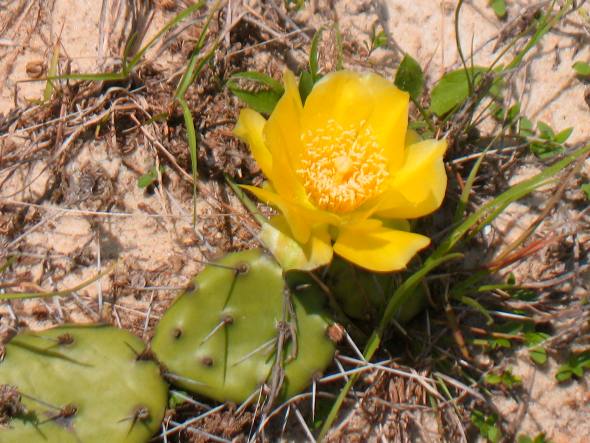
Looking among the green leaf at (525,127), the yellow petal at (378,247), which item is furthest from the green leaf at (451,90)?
the yellow petal at (378,247)

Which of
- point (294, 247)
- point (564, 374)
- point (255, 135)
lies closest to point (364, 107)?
point (255, 135)

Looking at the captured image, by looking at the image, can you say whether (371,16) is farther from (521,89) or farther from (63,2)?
(63,2)

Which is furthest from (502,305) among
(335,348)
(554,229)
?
(335,348)

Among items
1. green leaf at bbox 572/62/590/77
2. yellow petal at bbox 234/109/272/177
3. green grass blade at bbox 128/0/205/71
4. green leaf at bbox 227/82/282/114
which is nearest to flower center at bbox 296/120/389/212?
yellow petal at bbox 234/109/272/177

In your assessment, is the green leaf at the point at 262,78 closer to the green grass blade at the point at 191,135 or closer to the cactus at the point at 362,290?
the green grass blade at the point at 191,135

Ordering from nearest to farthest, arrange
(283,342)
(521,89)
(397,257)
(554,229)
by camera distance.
Answer: (397,257) → (283,342) → (554,229) → (521,89)

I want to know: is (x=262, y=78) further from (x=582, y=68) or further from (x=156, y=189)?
(x=582, y=68)

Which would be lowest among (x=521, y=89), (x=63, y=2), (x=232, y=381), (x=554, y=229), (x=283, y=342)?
(x=232, y=381)
